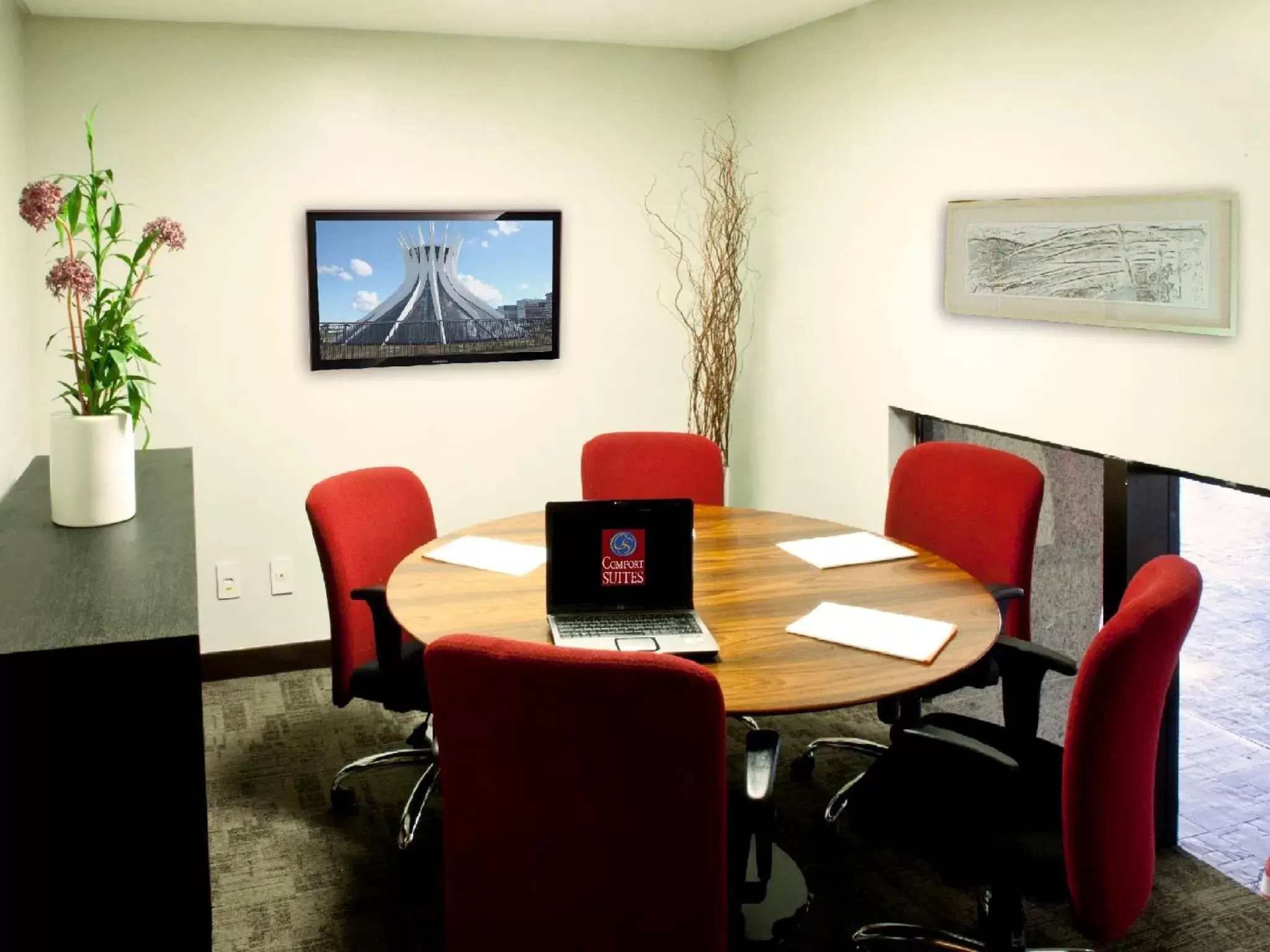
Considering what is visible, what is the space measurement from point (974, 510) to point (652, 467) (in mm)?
1092

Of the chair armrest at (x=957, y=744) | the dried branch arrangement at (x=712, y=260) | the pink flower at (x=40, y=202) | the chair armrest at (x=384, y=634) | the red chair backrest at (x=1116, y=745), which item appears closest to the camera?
the red chair backrest at (x=1116, y=745)

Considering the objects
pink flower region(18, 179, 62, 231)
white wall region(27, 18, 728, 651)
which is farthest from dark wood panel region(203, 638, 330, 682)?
pink flower region(18, 179, 62, 231)

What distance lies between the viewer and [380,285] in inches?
177

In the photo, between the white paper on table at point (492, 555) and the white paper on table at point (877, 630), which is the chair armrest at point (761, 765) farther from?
the white paper on table at point (492, 555)

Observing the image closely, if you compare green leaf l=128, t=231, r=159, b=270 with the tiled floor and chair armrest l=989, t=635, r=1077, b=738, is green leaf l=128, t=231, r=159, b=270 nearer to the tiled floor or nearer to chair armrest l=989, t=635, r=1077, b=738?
chair armrest l=989, t=635, r=1077, b=738

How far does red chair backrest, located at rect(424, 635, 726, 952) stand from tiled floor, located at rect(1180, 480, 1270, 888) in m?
1.79

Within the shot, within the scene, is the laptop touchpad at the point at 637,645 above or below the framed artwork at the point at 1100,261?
below

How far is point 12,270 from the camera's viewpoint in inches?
145

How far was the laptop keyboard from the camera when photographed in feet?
8.07

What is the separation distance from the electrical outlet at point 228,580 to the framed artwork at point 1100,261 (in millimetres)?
2760

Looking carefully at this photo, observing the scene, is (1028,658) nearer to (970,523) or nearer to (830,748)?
(970,523)

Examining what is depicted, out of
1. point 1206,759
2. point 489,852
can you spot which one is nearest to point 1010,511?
point 1206,759

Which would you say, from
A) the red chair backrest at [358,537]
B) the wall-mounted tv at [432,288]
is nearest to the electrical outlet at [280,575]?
the wall-mounted tv at [432,288]

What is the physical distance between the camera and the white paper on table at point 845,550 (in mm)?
3062
